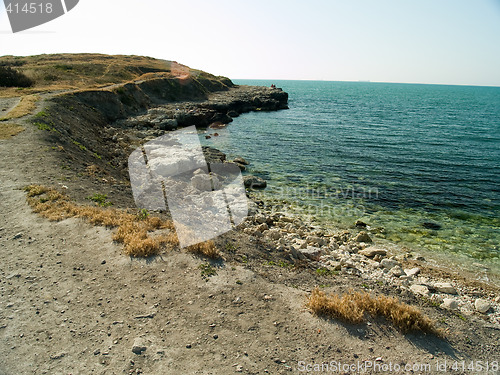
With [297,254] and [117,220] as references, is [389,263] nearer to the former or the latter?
[297,254]

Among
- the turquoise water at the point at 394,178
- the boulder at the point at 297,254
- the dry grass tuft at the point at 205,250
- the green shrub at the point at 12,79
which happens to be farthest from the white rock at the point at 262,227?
the green shrub at the point at 12,79

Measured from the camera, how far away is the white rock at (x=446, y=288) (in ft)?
37.1

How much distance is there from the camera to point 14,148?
1775cm

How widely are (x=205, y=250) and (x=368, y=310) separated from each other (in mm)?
5163

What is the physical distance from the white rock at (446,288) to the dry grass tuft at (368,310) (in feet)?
15.8

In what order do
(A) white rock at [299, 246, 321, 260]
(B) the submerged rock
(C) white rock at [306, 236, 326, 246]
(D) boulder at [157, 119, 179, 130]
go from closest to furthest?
(A) white rock at [299, 246, 321, 260] → (C) white rock at [306, 236, 326, 246] → (B) the submerged rock → (D) boulder at [157, 119, 179, 130]

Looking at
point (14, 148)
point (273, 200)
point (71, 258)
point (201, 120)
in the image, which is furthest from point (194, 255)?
point (201, 120)

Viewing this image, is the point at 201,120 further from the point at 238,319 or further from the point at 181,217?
the point at 238,319

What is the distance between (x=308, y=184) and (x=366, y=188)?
466 centimetres

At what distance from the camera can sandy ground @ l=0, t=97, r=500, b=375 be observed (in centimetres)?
615

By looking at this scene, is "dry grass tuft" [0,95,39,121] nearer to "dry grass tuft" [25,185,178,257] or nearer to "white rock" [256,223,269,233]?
"dry grass tuft" [25,185,178,257]

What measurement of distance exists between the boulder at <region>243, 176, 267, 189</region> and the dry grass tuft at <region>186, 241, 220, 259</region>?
46.3 feet

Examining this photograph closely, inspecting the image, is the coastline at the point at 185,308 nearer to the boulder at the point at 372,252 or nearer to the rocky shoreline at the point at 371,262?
the rocky shoreline at the point at 371,262

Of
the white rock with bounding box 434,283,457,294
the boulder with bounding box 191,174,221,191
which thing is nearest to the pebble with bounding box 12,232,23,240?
the boulder with bounding box 191,174,221,191
